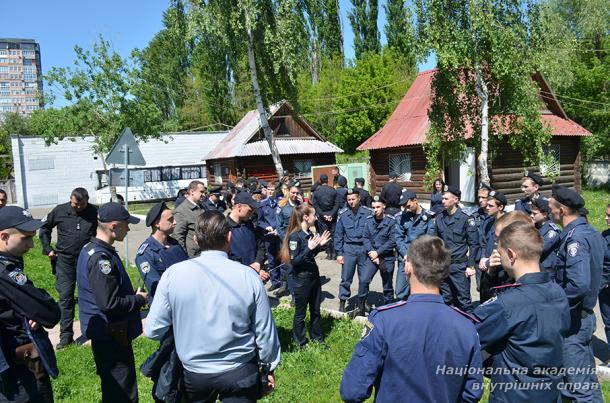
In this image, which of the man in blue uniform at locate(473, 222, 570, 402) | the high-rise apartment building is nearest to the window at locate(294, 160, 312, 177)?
the man in blue uniform at locate(473, 222, 570, 402)

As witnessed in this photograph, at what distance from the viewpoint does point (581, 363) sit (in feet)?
13.8

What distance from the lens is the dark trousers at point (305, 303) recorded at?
20.4 ft

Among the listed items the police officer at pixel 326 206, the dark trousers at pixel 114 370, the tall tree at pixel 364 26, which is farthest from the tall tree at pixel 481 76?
the tall tree at pixel 364 26

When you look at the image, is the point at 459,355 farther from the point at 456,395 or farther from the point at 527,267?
the point at 527,267

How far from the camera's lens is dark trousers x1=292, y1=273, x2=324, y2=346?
622cm

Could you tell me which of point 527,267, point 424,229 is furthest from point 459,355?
point 424,229

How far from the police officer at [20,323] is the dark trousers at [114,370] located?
62 centimetres

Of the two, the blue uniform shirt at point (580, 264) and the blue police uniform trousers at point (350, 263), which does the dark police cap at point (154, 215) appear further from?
the blue police uniform trousers at point (350, 263)

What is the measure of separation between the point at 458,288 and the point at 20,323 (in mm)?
5390

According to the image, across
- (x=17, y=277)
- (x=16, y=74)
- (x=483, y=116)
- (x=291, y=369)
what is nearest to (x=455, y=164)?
(x=483, y=116)

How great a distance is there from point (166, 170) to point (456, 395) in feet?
118

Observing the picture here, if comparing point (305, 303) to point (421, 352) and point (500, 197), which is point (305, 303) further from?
point (421, 352)

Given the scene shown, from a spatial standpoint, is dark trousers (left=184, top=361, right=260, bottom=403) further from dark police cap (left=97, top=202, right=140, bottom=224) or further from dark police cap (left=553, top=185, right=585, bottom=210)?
dark police cap (left=553, top=185, right=585, bottom=210)

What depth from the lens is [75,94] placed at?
95.7 feet
